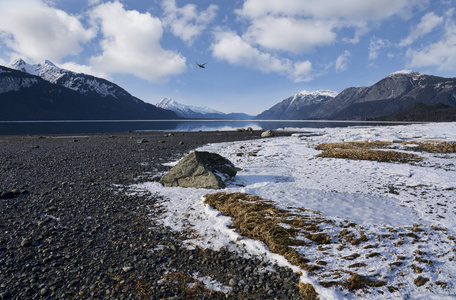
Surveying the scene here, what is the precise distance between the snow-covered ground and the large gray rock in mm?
574

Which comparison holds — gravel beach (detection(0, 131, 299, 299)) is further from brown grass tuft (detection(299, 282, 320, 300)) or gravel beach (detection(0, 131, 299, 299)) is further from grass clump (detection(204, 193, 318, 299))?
grass clump (detection(204, 193, 318, 299))

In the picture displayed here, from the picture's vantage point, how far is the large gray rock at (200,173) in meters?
12.7

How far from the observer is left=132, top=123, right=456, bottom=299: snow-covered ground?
5312 millimetres

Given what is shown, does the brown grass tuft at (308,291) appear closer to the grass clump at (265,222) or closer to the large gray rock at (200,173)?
the grass clump at (265,222)

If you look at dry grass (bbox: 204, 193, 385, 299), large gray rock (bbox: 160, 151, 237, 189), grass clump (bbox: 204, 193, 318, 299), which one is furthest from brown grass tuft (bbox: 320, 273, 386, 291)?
large gray rock (bbox: 160, 151, 237, 189)

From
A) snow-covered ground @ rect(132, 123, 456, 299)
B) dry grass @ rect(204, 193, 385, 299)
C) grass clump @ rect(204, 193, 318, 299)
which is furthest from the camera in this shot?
grass clump @ rect(204, 193, 318, 299)

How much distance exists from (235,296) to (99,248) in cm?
441

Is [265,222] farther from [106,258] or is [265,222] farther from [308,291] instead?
[106,258]

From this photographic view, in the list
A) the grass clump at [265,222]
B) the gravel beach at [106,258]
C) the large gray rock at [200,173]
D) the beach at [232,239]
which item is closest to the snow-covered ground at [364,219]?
the beach at [232,239]

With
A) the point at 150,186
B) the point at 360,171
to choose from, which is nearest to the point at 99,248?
the point at 150,186

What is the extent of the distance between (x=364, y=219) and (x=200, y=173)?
26.7ft

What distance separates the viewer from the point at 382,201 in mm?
10500

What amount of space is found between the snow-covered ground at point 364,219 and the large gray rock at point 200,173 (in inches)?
22.6

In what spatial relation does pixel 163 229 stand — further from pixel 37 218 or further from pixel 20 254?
pixel 37 218
